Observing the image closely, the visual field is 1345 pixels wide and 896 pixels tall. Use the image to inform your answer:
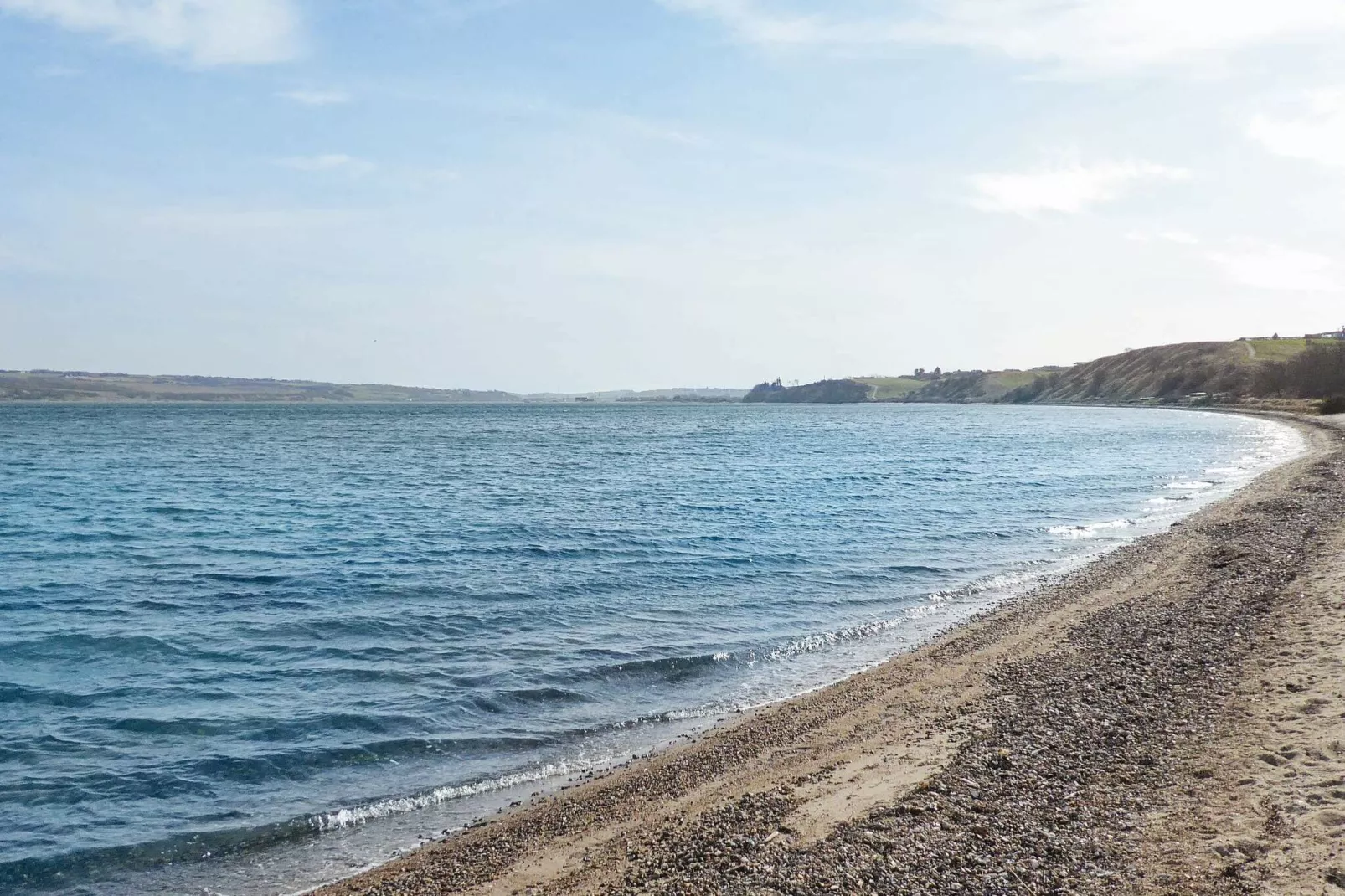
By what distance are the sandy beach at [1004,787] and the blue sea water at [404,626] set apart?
68.4 inches

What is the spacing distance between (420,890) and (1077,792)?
6778 millimetres

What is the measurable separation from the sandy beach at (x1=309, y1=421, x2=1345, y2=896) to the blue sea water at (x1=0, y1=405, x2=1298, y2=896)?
1.74m

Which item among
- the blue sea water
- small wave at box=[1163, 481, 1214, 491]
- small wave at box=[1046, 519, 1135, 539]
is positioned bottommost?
the blue sea water

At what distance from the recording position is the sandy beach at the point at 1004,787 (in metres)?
7.70

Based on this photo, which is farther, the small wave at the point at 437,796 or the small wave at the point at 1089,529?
the small wave at the point at 1089,529

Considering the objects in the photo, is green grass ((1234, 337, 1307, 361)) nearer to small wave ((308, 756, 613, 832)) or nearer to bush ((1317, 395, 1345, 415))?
bush ((1317, 395, 1345, 415))

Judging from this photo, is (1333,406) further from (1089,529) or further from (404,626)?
(404,626)

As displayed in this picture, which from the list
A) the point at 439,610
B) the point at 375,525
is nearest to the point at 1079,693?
the point at 439,610

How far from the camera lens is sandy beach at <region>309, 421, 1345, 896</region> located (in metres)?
7.70

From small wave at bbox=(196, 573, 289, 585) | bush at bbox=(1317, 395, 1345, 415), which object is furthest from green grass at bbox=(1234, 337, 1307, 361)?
small wave at bbox=(196, 573, 289, 585)

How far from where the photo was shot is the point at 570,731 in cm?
1395

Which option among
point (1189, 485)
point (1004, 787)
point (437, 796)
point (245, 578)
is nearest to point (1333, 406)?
point (1189, 485)

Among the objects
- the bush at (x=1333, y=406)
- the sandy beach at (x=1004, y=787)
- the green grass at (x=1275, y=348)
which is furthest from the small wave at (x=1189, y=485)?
the green grass at (x=1275, y=348)

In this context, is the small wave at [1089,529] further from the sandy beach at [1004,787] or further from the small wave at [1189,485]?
the sandy beach at [1004,787]
